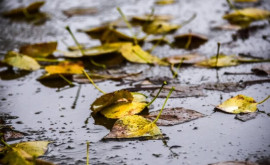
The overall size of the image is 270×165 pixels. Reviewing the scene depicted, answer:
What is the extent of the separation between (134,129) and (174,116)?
0.13 meters

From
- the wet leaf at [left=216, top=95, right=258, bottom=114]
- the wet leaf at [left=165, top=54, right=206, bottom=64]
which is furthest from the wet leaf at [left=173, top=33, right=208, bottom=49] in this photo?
the wet leaf at [left=216, top=95, right=258, bottom=114]

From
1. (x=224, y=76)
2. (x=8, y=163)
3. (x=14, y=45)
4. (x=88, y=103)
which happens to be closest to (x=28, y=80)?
(x=88, y=103)

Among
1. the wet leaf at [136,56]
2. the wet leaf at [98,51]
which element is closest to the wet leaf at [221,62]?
the wet leaf at [136,56]

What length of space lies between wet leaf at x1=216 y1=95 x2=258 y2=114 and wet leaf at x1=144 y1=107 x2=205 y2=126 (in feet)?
0.23

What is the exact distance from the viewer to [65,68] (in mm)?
1250

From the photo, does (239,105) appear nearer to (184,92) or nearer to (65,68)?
(184,92)

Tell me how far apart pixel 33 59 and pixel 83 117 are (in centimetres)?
48

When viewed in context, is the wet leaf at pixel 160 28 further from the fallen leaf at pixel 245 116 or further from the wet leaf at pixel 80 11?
the fallen leaf at pixel 245 116

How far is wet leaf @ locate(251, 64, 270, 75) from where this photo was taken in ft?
3.89

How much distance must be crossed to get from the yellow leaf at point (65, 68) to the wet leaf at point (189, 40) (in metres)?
0.46

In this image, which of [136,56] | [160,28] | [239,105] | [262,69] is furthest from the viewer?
[160,28]

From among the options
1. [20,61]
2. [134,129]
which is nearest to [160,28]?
[20,61]

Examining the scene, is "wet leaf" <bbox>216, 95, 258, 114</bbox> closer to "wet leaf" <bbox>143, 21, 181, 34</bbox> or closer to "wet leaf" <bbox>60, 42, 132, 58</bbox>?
"wet leaf" <bbox>60, 42, 132, 58</bbox>

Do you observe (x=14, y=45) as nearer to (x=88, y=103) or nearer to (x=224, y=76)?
(x=88, y=103)
